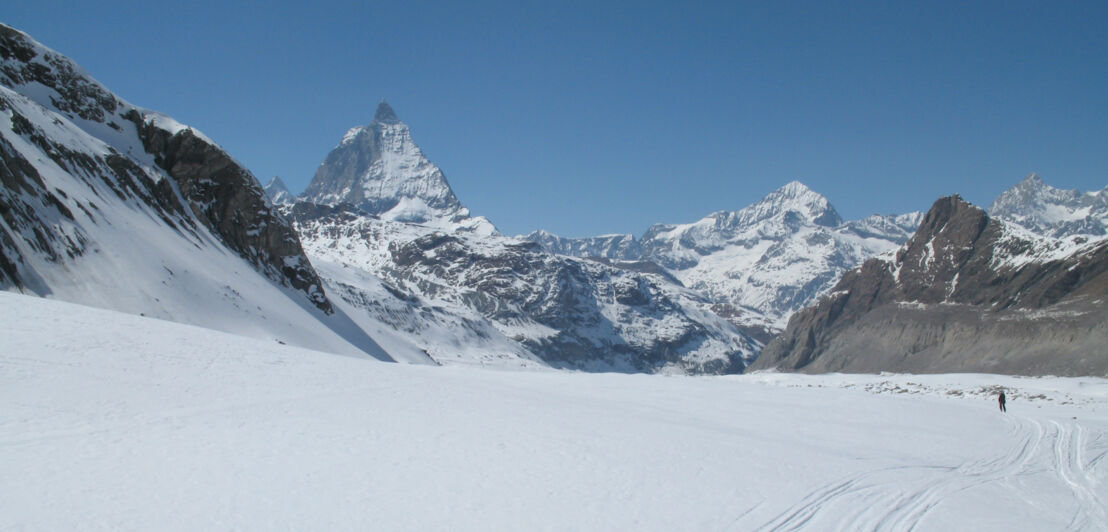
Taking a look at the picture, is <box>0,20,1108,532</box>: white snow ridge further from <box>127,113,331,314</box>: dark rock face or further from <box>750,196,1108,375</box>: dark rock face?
<box>750,196,1108,375</box>: dark rock face

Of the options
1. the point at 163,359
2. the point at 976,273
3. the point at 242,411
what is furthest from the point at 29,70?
the point at 976,273

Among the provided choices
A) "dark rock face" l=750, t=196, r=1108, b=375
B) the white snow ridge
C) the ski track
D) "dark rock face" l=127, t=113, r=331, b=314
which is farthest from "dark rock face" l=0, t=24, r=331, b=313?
"dark rock face" l=750, t=196, r=1108, b=375

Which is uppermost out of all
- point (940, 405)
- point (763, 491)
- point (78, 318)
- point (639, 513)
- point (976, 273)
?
point (976, 273)

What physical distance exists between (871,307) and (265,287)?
564ft

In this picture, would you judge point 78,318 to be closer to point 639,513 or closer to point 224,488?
point 224,488

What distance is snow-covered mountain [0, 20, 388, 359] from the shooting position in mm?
44062

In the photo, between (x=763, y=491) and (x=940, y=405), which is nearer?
(x=763, y=491)

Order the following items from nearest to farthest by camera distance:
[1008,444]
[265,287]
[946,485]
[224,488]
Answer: [224,488] < [946,485] < [1008,444] < [265,287]

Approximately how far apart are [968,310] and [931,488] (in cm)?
15957

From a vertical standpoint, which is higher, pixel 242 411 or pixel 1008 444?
pixel 1008 444

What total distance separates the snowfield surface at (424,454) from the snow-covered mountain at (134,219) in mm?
24004

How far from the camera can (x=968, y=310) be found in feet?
487

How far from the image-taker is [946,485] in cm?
1672

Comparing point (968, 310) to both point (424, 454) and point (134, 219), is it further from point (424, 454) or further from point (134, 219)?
point (424, 454)
